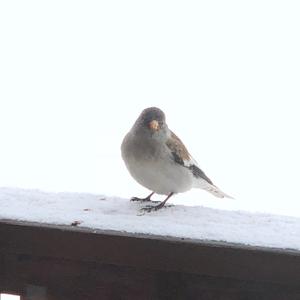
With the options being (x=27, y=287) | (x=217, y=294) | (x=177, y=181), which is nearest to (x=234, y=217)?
(x=217, y=294)

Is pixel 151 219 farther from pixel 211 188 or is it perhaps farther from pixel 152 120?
pixel 211 188

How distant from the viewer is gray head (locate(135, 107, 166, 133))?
3.17 metres

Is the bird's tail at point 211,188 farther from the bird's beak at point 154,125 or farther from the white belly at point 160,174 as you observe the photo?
the bird's beak at point 154,125

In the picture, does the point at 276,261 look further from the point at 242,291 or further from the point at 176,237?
the point at 176,237

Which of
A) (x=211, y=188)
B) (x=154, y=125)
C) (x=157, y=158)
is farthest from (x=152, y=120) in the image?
(x=211, y=188)

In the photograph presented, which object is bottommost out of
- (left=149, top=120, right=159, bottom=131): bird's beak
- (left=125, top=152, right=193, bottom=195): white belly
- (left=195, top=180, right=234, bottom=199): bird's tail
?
(left=195, top=180, right=234, bottom=199): bird's tail

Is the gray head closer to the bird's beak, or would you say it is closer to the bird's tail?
the bird's beak

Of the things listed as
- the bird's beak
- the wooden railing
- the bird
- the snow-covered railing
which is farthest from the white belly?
the wooden railing

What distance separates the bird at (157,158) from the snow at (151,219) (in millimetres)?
883

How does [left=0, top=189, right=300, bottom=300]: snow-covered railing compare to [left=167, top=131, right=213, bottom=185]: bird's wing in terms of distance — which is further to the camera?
[left=167, top=131, right=213, bottom=185]: bird's wing

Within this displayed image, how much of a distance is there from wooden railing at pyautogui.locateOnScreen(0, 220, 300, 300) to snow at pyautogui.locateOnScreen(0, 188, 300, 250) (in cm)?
5

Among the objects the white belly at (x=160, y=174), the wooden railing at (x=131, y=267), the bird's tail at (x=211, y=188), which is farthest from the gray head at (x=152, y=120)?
the wooden railing at (x=131, y=267)

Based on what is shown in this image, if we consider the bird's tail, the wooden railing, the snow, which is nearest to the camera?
the wooden railing

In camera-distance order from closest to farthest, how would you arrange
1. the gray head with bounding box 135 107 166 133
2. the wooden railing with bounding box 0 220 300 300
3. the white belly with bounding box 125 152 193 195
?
1. the wooden railing with bounding box 0 220 300 300
2. the white belly with bounding box 125 152 193 195
3. the gray head with bounding box 135 107 166 133
